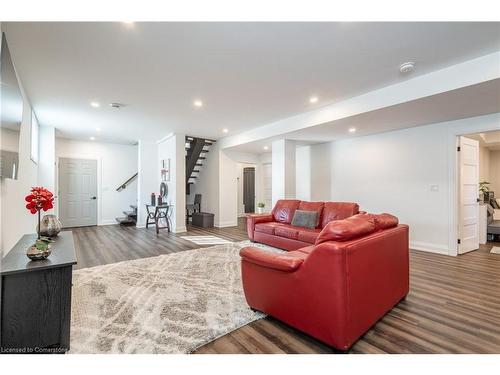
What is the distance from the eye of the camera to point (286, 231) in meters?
4.27

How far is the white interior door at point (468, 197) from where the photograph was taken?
14.0 ft

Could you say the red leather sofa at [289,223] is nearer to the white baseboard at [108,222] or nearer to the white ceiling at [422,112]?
the white ceiling at [422,112]

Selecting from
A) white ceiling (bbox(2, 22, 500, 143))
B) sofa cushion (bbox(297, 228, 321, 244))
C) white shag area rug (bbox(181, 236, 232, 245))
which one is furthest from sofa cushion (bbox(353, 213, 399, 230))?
white shag area rug (bbox(181, 236, 232, 245))

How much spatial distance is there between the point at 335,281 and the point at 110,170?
804 cm

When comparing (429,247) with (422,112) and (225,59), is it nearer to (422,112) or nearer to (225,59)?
(422,112)

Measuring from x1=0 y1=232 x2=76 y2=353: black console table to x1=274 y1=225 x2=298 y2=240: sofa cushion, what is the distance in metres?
3.17

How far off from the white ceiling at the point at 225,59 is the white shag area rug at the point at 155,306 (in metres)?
2.57

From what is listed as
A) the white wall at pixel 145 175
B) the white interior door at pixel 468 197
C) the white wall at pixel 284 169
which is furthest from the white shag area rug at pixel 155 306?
the white interior door at pixel 468 197

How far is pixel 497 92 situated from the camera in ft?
9.48

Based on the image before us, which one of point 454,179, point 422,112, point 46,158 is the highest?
point 422,112

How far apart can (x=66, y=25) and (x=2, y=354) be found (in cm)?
250

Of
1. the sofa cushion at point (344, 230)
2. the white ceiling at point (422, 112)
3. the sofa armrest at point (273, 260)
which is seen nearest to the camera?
the sofa cushion at point (344, 230)

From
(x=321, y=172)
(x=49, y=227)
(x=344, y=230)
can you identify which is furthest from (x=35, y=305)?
(x=321, y=172)
